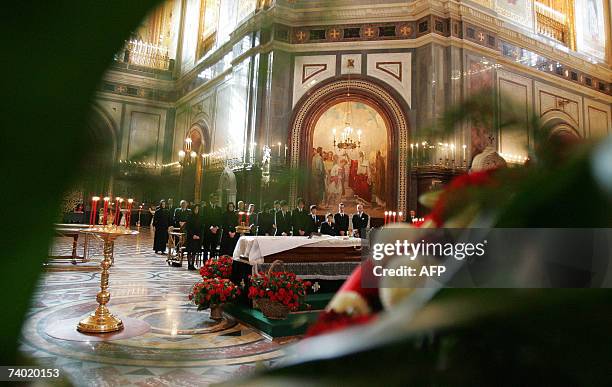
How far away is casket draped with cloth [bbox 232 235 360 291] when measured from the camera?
5605mm

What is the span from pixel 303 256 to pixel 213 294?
4.69 ft

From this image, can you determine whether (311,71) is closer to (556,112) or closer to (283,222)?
(283,222)

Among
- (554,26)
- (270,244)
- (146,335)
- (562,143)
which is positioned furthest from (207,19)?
(554,26)

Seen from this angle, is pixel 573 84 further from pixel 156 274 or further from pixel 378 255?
pixel 378 255

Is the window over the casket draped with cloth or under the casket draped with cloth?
over

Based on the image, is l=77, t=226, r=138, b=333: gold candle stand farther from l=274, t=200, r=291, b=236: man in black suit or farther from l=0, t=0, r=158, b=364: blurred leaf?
l=0, t=0, r=158, b=364: blurred leaf

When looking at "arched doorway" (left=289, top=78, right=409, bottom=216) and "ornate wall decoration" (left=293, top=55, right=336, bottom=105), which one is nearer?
"arched doorway" (left=289, top=78, right=409, bottom=216)

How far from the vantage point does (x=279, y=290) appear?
16.0ft

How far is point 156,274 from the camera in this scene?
8.73 m

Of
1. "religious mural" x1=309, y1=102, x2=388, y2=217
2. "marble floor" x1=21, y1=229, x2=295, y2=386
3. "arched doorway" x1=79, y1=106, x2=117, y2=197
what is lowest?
"marble floor" x1=21, y1=229, x2=295, y2=386

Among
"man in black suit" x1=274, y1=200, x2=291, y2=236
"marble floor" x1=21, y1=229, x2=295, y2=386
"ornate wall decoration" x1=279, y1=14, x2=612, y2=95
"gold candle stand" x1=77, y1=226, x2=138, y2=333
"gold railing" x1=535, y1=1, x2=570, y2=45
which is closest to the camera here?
"marble floor" x1=21, y1=229, x2=295, y2=386

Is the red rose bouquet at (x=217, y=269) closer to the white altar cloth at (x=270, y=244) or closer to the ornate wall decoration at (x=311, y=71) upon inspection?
the white altar cloth at (x=270, y=244)

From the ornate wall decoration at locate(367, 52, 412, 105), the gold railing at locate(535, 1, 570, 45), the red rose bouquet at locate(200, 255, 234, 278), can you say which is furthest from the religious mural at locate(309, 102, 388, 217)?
the gold railing at locate(535, 1, 570, 45)

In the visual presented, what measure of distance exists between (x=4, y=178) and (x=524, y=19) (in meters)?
17.1
